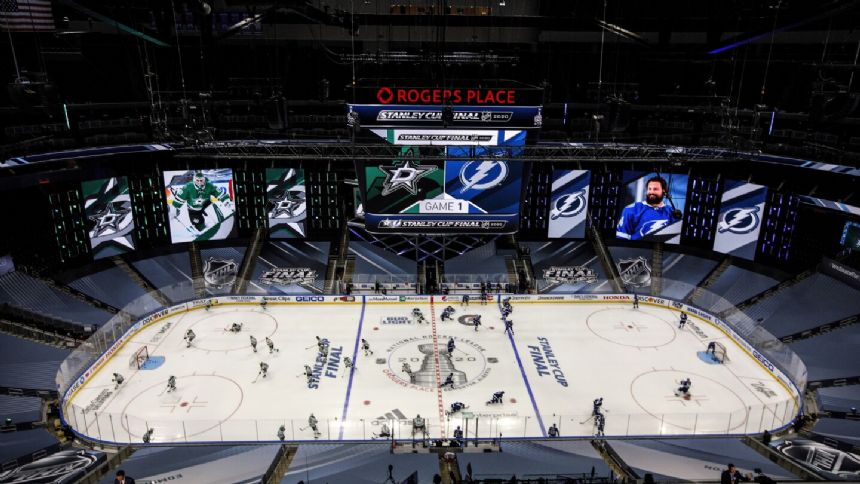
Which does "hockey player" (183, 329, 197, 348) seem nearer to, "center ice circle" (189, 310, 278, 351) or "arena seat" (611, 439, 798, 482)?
"center ice circle" (189, 310, 278, 351)

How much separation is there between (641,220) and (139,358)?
74.4 feet

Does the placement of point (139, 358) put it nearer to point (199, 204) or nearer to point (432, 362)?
point (199, 204)

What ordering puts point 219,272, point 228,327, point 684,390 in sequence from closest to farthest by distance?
point 684,390 < point 228,327 < point 219,272

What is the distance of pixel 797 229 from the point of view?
2536 cm

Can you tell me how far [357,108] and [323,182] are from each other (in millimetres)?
10195

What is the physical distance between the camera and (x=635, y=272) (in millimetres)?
28141

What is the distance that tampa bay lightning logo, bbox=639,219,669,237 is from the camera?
28.3 metres

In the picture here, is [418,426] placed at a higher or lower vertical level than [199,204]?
lower

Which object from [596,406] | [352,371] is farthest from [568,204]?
[352,371]

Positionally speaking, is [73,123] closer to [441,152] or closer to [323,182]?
[323,182]

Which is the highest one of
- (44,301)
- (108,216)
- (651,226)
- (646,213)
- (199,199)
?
(199,199)

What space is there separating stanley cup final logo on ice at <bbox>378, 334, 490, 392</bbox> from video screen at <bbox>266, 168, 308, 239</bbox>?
34.5 feet

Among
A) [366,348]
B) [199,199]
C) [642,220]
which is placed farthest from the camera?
[642,220]

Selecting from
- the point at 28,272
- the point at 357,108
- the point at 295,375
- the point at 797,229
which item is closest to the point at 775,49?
the point at 797,229
